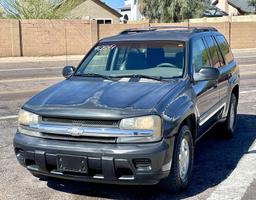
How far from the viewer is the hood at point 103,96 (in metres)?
4.61

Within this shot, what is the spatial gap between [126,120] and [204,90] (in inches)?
69.0

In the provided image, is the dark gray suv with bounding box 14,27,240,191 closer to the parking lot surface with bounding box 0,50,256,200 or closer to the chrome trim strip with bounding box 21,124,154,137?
the chrome trim strip with bounding box 21,124,154,137

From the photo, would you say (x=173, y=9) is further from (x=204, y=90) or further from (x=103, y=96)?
(x=103, y=96)

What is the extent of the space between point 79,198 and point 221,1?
63215mm

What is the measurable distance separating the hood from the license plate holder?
1.63ft

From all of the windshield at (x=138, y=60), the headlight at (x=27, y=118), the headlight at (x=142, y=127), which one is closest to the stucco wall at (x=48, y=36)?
the windshield at (x=138, y=60)

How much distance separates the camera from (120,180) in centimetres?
448

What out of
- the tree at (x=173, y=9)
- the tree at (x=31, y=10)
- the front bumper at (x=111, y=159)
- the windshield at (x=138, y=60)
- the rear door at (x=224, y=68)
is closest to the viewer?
the front bumper at (x=111, y=159)

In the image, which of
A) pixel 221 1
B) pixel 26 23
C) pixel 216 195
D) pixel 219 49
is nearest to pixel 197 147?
pixel 219 49

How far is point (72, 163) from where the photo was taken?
4.48 meters

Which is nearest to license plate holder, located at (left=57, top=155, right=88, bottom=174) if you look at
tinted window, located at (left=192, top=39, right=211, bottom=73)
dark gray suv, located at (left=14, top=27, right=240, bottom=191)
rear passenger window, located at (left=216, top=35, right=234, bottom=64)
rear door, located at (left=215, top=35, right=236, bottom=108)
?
dark gray suv, located at (left=14, top=27, right=240, bottom=191)

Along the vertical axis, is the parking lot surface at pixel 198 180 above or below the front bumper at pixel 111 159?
below

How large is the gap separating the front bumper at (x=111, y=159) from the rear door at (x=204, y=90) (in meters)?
1.25

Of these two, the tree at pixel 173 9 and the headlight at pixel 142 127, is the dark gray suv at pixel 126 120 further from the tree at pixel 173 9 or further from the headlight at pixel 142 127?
the tree at pixel 173 9
